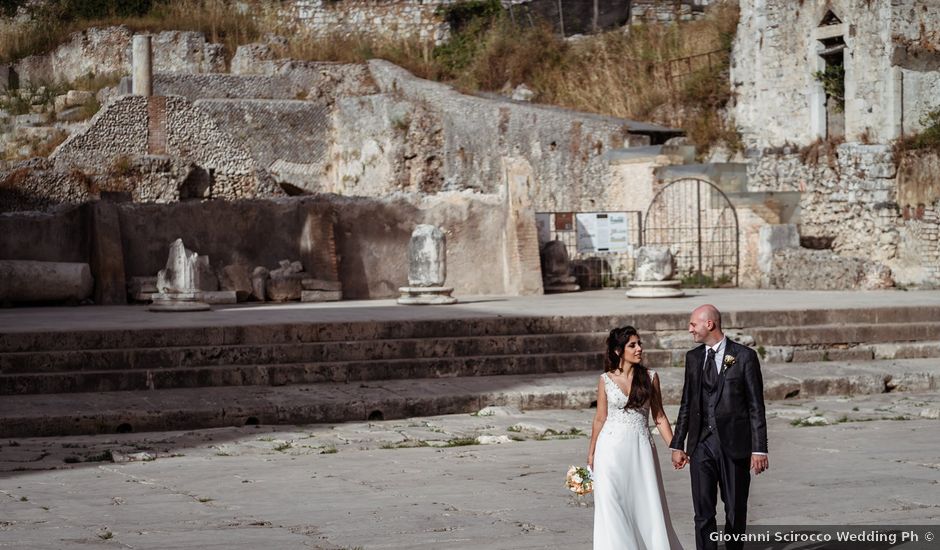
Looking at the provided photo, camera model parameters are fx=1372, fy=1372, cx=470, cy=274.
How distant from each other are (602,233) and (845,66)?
532cm

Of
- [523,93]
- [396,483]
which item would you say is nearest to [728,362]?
[396,483]

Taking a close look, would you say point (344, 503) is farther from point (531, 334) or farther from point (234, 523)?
point (531, 334)

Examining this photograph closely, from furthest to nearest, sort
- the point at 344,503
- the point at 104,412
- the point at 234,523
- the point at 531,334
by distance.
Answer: the point at 531,334
the point at 104,412
the point at 344,503
the point at 234,523

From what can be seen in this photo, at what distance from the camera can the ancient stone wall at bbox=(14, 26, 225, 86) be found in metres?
33.6

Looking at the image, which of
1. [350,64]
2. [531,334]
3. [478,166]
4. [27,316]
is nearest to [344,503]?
[531,334]

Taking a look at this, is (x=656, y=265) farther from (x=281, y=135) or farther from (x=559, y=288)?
(x=281, y=135)

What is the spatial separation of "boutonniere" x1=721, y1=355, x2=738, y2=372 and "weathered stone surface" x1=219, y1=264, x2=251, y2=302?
13.8 m

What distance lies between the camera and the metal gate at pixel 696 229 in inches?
901

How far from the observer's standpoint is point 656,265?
18.8m

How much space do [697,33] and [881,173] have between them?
24.5 ft

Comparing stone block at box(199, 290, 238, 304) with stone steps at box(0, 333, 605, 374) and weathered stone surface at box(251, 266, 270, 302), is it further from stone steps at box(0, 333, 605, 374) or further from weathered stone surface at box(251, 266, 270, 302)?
stone steps at box(0, 333, 605, 374)

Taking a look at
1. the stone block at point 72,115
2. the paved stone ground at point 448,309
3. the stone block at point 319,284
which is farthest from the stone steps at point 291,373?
the stone block at point 72,115

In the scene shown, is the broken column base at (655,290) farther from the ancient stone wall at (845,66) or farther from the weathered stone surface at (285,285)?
the ancient stone wall at (845,66)

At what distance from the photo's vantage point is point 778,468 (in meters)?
9.02
